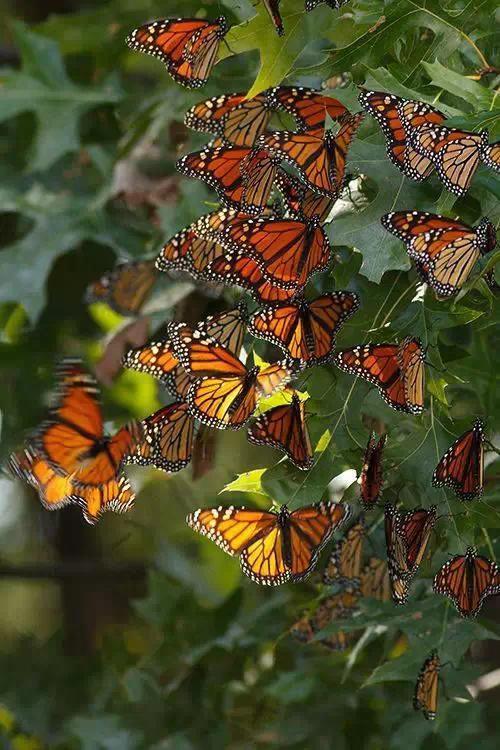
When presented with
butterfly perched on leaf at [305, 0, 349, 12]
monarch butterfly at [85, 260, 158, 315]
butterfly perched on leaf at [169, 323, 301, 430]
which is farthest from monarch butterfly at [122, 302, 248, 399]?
monarch butterfly at [85, 260, 158, 315]

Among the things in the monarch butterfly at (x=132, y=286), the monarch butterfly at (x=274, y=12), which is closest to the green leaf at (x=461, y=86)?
the monarch butterfly at (x=274, y=12)

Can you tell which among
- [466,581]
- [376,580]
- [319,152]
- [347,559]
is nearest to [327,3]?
[319,152]

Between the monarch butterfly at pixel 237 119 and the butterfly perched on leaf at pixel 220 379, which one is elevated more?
the monarch butterfly at pixel 237 119

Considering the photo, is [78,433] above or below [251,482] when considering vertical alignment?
above

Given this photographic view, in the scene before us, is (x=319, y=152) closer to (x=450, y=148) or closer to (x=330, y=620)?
(x=450, y=148)

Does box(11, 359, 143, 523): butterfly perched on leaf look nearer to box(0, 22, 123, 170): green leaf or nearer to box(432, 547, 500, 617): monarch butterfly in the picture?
box(432, 547, 500, 617): monarch butterfly

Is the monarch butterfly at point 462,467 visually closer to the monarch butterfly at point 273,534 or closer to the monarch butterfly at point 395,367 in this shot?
the monarch butterfly at point 395,367
